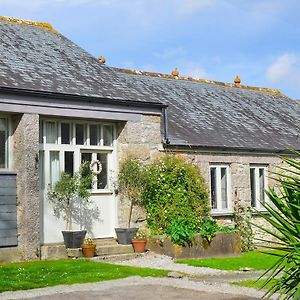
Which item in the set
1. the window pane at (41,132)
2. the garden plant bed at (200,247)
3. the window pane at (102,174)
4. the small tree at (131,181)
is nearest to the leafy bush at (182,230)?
the garden plant bed at (200,247)

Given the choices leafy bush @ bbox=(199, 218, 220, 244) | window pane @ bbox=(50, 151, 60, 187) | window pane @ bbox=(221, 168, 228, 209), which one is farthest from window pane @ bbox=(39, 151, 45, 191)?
window pane @ bbox=(221, 168, 228, 209)

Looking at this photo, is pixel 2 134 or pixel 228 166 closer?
pixel 2 134

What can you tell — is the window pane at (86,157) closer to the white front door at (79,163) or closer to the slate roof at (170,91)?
the white front door at (79,163)

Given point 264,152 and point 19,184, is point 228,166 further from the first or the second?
point 19,184

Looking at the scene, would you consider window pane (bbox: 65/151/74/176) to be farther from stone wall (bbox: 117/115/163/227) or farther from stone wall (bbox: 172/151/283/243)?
stone wall (bbox: 172/151/283/243)

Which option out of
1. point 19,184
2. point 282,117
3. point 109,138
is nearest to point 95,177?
point 109,138

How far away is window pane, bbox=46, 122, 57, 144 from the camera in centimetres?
1590

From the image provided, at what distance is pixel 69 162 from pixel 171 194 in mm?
3024

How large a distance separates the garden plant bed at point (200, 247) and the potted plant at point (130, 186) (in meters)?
0.66

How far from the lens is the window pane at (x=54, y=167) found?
1595cm

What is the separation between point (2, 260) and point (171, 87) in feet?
37.5

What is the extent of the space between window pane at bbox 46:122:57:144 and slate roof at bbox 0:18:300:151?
98 centimetres

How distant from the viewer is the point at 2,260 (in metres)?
14.4

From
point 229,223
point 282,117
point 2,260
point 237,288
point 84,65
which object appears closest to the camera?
point 237,288
